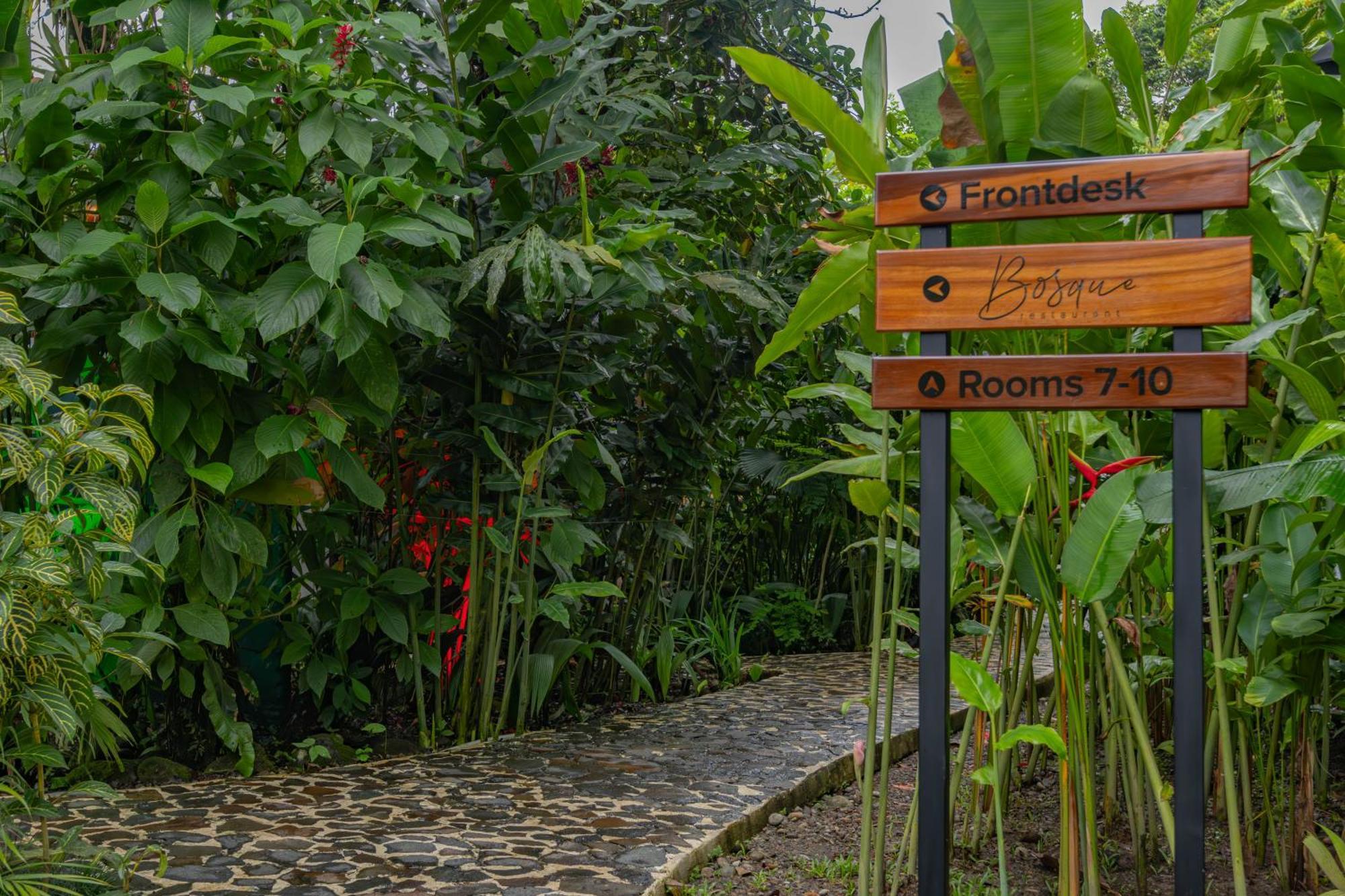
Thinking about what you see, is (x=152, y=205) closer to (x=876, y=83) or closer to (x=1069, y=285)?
(x=876, y=83)

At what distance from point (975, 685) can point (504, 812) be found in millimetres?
1905

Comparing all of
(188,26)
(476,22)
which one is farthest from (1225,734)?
(188,26)

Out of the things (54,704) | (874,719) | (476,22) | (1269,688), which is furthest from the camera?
(476,22)

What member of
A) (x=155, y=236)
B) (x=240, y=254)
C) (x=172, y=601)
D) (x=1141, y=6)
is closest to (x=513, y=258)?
(x=240, y=254)

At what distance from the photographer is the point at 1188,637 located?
208 centimetres

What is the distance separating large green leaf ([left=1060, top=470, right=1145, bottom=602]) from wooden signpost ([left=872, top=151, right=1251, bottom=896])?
0.59 ft

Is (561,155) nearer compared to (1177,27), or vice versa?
(1177,27)

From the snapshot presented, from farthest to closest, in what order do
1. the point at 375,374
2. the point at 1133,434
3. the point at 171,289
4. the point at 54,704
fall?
the point at 375,374 → the point at 171,289 → the point at 1133,434 → the point at 54,704

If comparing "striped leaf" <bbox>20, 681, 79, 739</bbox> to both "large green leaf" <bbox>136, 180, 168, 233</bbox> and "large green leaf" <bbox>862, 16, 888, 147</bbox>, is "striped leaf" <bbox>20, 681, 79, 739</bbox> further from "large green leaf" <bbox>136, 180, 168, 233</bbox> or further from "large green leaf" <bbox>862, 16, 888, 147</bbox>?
"large green leaf" <bbox>862, 16, 888, 147</bbox>

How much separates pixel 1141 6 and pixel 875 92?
2422 cm

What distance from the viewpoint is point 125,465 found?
234 centimetres

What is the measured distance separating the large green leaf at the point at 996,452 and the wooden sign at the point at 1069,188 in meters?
0.47

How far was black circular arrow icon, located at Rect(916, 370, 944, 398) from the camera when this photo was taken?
7.18ft

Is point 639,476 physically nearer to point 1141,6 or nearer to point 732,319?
point 732,319
